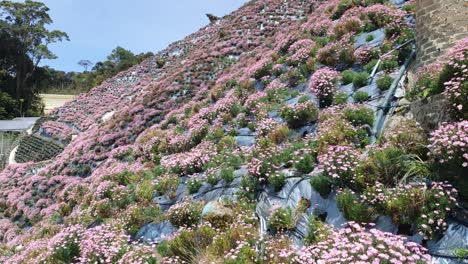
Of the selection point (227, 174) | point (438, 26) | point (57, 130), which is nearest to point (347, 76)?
point (438, 26)

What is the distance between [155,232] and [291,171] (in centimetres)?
381

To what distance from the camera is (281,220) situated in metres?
8.14

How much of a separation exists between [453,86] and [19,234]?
59.9ft

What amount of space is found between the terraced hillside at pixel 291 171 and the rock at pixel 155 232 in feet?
0.14

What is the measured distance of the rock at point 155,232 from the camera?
981 cm

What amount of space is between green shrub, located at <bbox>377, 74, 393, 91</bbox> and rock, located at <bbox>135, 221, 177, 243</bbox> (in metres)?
7.01

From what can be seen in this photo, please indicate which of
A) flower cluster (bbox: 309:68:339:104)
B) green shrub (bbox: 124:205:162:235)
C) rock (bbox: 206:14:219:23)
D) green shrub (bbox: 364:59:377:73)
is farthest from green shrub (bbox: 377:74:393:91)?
rock (bbox: 206:14:219:23)

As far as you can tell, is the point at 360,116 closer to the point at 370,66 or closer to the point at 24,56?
the point at 370,66

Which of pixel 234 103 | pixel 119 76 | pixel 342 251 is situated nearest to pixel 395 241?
pixel 342 251

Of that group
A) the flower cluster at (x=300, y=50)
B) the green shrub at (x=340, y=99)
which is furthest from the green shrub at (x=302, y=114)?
the flower cluster at (x=300, y=50)

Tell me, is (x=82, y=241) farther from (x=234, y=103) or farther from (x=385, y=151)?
(x=234, y=103)

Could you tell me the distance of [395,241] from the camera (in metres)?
5.70

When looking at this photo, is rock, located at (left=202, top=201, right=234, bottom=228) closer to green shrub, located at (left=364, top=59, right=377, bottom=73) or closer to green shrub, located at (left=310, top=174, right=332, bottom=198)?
green shrub, located at (left=310, top=174, right=332, bottom=198)

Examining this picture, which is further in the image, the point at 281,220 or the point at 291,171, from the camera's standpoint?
the point at 291,171
